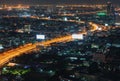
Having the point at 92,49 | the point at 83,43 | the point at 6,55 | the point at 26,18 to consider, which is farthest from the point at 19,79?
the point at 26,18

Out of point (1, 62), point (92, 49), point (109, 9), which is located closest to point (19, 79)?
point (1, 62)

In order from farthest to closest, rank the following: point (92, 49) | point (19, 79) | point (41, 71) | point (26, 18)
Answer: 1. point (26, 18)
2. point (92, 49)
3. point (41, 71)
4. point (19, 79)

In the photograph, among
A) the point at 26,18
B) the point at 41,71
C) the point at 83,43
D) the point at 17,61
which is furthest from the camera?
the point at 26,18

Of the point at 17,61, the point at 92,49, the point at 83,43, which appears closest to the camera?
the point at 17,61

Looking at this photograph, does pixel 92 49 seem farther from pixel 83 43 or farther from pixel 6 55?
pixel 6 55

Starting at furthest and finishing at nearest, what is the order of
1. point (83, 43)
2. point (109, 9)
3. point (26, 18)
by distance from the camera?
point (109, 9), point (26, 18), point (83, 43)

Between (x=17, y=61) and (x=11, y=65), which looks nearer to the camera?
(x=11, y=65)

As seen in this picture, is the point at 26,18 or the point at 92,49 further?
the point at 26,18

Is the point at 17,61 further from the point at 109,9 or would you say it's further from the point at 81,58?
the point at 109,9

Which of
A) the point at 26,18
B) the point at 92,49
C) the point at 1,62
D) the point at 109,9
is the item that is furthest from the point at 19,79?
the point at 109,9
